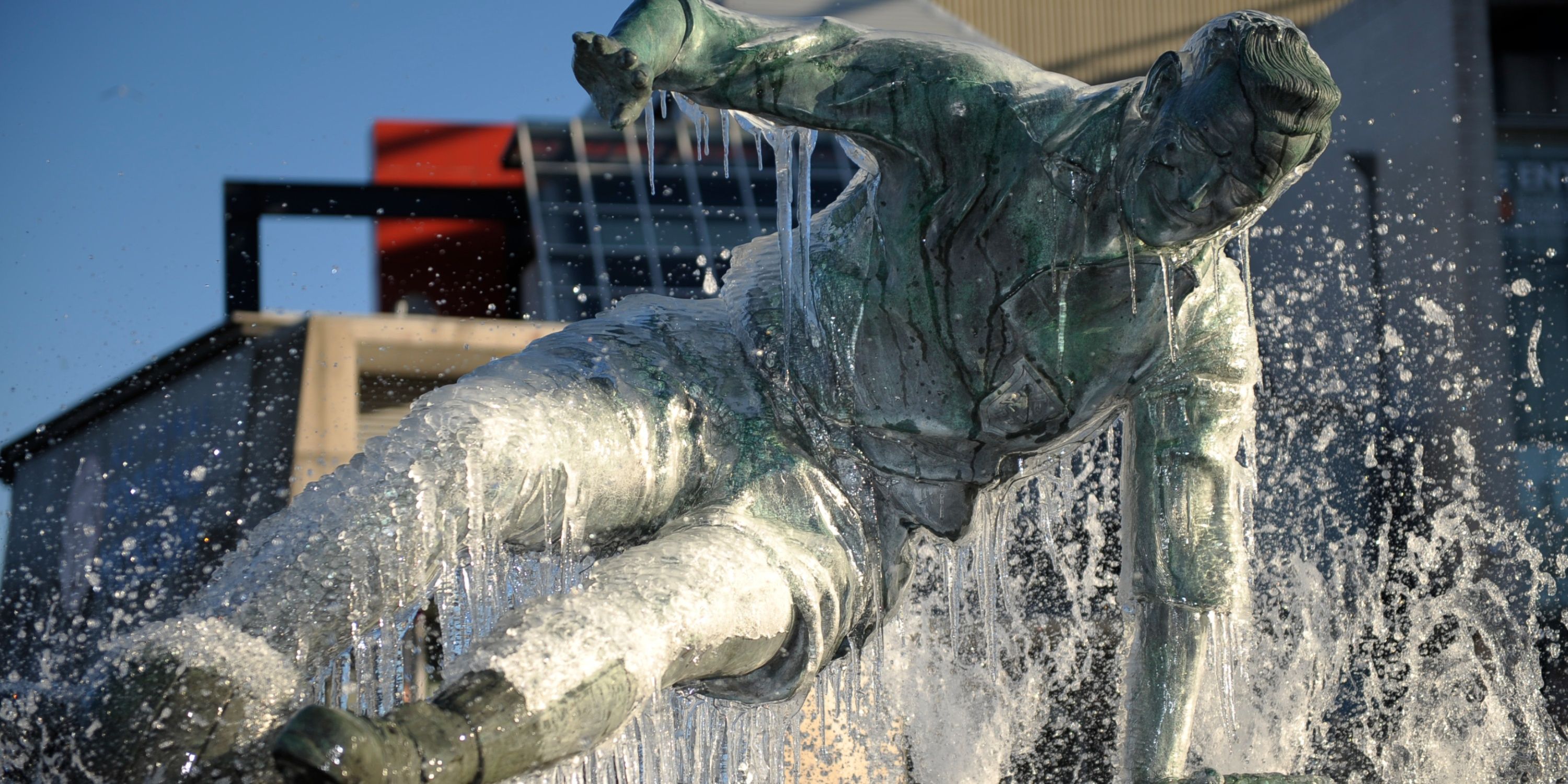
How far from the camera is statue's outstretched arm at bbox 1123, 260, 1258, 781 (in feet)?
6.88

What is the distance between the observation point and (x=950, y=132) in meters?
1.88

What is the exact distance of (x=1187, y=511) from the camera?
2113 millimetres

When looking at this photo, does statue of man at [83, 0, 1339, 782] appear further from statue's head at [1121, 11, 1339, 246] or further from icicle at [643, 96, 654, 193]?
icicle at [643, 96, 654, 193]

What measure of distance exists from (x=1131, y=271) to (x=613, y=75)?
70 cm

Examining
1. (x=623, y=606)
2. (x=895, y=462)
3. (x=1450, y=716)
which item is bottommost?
(x=1450, y=716)

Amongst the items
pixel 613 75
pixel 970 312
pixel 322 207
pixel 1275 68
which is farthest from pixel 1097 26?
pixel 613 75

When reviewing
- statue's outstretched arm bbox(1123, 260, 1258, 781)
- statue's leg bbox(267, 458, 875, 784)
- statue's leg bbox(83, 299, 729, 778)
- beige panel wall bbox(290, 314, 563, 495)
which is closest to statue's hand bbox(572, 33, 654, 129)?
statue's leg bbox(83, 299, 729, 778)

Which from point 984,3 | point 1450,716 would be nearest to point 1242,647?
point 1450,716

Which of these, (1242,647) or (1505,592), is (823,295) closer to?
(1242,647)

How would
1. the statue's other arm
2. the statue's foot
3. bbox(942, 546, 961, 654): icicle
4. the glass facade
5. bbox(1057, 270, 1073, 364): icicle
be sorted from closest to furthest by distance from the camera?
the statue's foot
the statue's other arm
bbox(1057, 270, 1073, 364): icicle
bbox(942, 546, 961, 654): icicle
the glass facade

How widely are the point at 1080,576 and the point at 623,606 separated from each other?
3720 mm

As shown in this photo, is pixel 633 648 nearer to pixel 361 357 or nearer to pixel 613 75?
pixel 613 75

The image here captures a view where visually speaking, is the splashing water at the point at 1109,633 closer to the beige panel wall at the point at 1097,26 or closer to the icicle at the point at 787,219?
the icicle at the point at 787,219

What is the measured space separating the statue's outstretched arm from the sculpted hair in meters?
0.40
